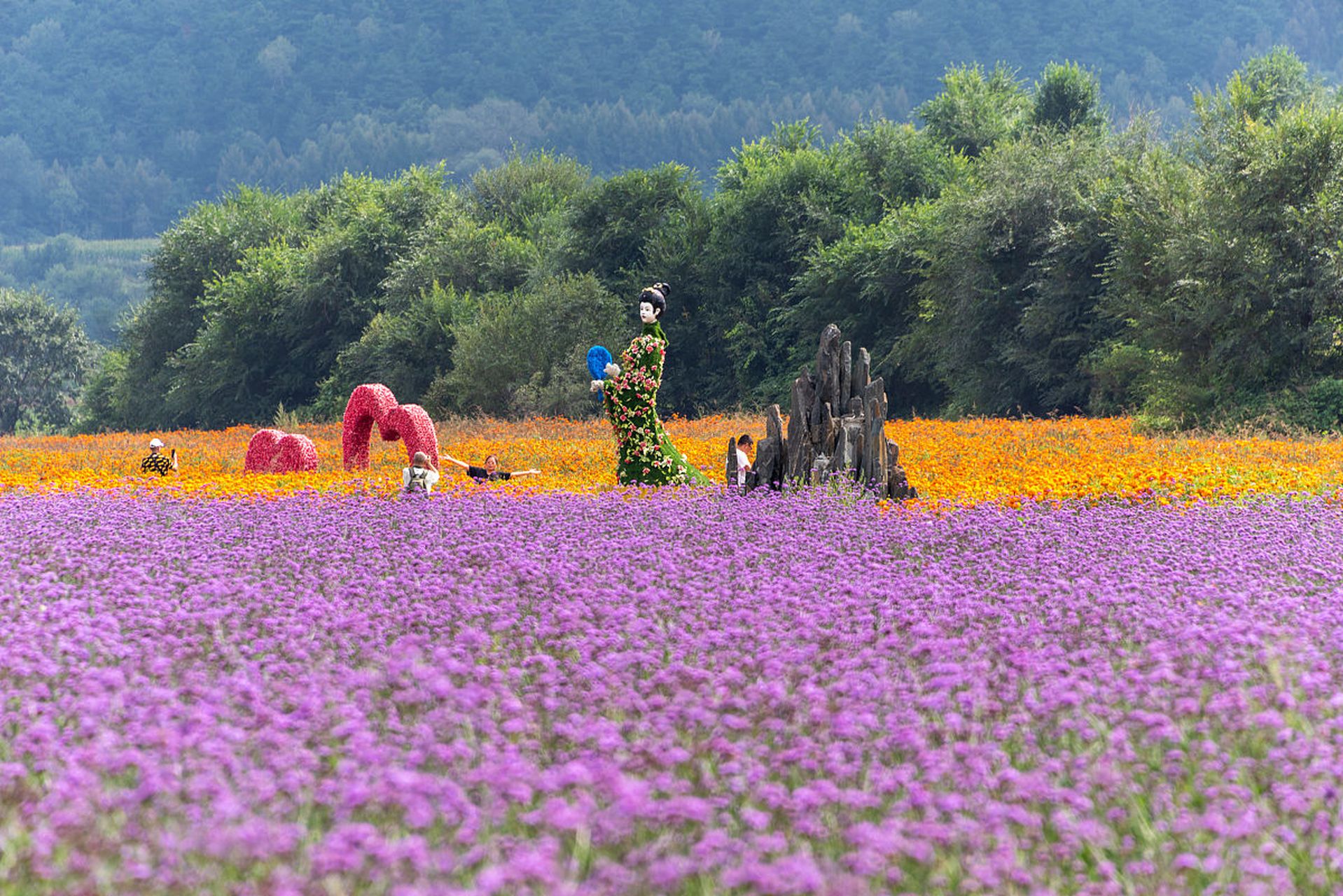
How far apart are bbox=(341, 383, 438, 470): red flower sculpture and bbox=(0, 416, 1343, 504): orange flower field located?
0.38 m

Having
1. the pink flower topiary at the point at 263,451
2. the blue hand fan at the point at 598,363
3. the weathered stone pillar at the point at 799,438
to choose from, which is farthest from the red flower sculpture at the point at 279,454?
the weathered stone pillar at the point at 799,438

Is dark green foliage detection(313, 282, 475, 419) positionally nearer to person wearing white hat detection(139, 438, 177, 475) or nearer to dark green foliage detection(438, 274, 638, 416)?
dark green foliage detection(438, 274, 638, 416)

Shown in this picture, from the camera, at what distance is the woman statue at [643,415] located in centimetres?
1311

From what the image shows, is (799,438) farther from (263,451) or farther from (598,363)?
(263,451)

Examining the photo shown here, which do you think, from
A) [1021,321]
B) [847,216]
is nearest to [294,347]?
[847,216]

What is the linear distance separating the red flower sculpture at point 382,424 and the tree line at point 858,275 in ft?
43.5

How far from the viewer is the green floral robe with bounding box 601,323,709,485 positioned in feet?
43.0

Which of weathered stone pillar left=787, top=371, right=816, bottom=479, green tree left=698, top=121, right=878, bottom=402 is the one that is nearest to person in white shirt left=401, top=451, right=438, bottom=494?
weathered stone pillar left=787, top=371, right=816, bottom=479

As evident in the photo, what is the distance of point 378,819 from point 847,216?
36.5m

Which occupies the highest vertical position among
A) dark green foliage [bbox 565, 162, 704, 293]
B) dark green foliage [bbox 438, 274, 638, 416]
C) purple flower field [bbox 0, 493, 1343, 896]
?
dark green foliage [bbox 565, 162, 704, 293]

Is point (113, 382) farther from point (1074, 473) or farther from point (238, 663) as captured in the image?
point (238, 663)

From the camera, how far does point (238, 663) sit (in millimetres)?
5074

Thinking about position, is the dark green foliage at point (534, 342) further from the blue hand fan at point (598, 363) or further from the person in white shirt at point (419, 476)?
the person in white shirt at point (419, 476)

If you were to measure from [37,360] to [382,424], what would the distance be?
69.1 m
